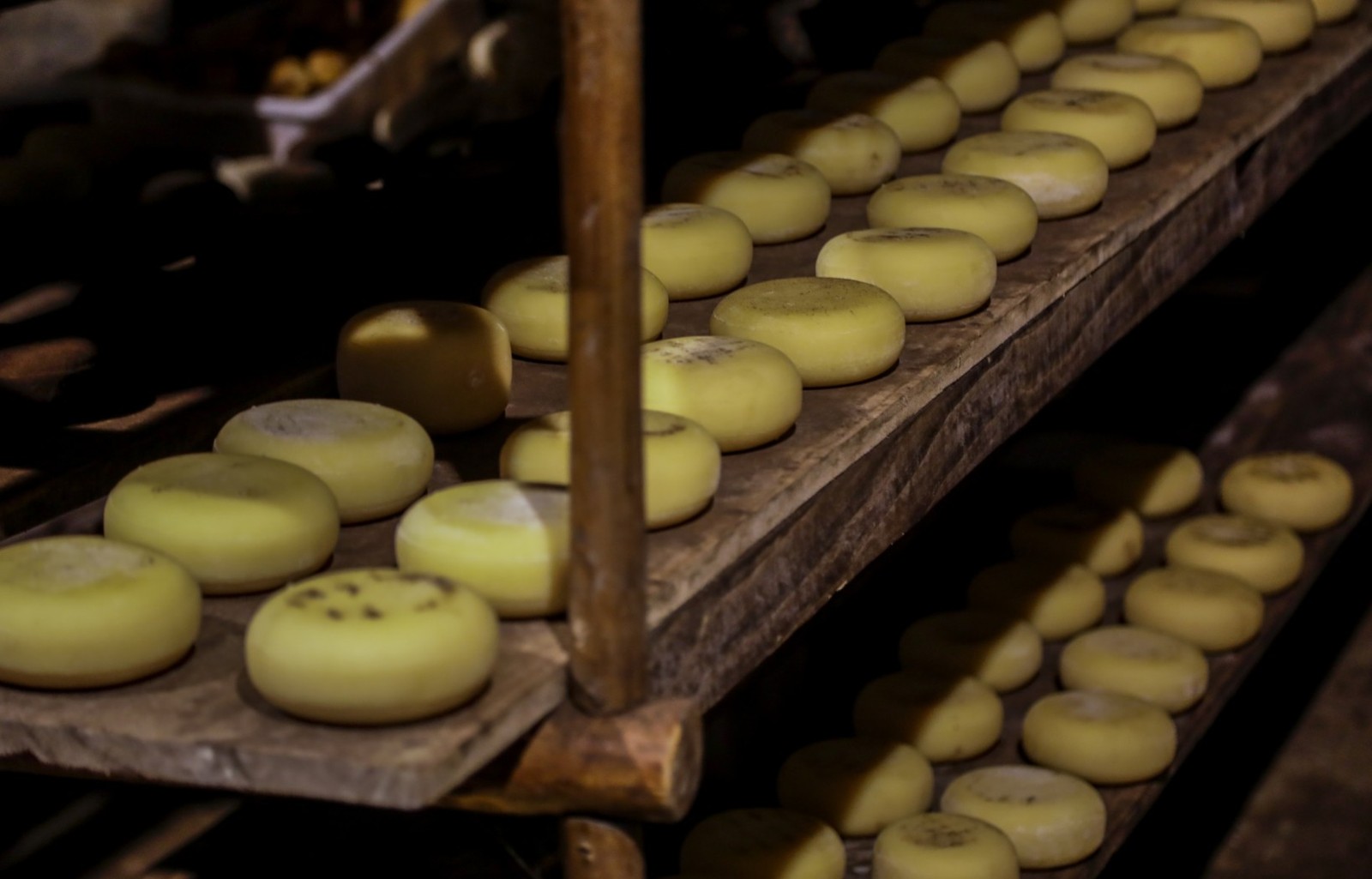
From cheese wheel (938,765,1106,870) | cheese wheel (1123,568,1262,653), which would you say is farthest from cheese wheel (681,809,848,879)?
cheese wheel (1123,568,1262,653)

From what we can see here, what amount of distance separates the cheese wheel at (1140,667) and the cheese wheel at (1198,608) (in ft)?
0.13

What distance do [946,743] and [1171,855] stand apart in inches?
29.3

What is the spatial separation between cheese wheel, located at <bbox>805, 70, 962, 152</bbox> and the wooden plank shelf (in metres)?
0.03

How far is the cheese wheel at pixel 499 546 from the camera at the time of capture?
99 cm

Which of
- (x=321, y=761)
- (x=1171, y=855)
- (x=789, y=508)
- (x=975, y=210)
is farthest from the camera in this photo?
(x=1171, y=855)

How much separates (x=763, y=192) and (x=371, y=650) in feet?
2.71

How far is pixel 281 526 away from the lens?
40.4 inches

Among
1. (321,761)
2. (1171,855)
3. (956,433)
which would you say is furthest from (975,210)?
(1171,855)

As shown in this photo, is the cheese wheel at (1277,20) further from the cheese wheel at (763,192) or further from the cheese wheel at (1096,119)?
the cheese wheel at (763,192)

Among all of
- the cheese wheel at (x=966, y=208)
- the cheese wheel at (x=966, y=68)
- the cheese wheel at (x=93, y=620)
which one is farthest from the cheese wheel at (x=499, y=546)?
the cheese wheel at (x=966, y=68)

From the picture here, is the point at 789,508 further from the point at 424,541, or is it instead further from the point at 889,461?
the point at 424,541

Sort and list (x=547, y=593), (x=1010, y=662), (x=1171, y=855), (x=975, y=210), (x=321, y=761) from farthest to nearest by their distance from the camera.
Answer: (x=1171, y=855)
(x=1010, y=662)
(x=975, y=210)
(x=547, y=593)
(x=321, y=761)

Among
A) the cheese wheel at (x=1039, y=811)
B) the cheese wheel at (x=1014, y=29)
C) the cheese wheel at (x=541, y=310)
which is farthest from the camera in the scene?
the cheese wheel at (x=1014, y=29)

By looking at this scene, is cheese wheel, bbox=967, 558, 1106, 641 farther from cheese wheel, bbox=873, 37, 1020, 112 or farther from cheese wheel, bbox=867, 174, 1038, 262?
cheese wheel, bbox=867, 174, 1038, 262
